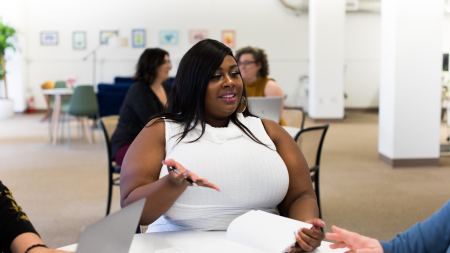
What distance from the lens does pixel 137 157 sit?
2062mm

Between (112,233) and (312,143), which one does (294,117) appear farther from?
(112,233)

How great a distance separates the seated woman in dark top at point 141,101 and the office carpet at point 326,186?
787 mm

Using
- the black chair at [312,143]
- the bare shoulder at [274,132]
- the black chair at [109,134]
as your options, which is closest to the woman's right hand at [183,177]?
the bare shoulder at [274,132]

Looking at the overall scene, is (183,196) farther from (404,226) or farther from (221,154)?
(404,226)

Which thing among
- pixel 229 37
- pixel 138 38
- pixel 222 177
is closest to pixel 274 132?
pixel 222 177

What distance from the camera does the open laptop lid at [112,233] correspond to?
A: 1.16m

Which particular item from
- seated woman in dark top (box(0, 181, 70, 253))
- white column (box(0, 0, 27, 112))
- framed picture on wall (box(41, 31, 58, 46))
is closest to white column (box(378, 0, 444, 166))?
seated woman in dark top (box(0, 181, 70, 253))

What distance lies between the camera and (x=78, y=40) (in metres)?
14.2

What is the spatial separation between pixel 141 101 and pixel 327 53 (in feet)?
24.8

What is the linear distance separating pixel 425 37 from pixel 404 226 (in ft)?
9.70

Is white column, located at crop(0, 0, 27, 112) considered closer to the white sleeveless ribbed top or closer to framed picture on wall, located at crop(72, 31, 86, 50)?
framed picture on wall, located at crop(72, 31, 86, 50)

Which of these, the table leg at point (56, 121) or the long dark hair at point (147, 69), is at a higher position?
the long dark hair at point (147, 69)

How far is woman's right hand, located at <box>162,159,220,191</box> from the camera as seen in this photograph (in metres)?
1.76

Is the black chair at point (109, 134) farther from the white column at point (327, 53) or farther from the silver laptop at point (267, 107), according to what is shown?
the white column at point (327, 53)
